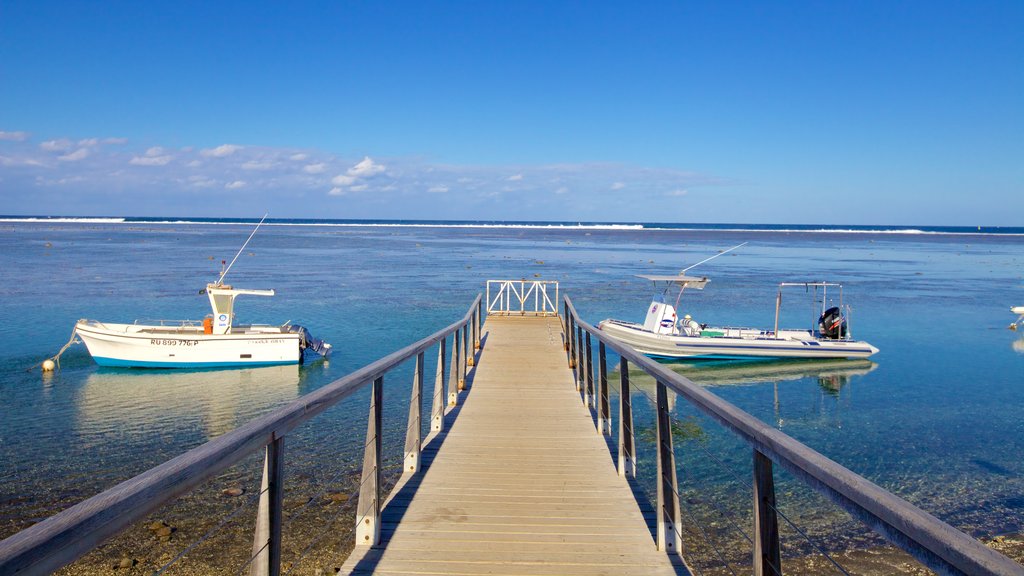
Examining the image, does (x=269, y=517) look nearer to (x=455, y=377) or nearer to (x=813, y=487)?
(x=813, y=487)

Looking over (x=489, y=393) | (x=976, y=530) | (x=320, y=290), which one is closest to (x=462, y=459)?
(x=489, y=393)

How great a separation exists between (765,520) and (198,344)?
56.2 feet

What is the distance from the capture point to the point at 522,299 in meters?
21.4

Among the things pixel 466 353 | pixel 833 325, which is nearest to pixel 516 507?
pixel 466 353

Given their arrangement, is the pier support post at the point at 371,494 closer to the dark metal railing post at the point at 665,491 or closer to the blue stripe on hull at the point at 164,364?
the dark metal railing post at the point at 665,491

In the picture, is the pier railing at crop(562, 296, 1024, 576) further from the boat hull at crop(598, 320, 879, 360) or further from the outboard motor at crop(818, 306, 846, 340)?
the outboard motor at crop(818, 306, 846, 340)

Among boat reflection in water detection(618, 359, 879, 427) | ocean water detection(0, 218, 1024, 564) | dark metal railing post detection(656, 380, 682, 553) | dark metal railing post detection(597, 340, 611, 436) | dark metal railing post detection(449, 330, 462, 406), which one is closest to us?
dark metal railing post detection(656, 380, 682, 553)

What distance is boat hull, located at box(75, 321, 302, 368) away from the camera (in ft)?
55.7

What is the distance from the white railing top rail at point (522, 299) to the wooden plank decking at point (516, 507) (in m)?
11.3

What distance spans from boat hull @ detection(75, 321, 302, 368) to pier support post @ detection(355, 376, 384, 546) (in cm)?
1398

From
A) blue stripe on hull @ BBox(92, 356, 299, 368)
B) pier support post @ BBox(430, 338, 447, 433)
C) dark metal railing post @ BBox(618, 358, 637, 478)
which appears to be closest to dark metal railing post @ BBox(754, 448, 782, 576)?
dark metal railing post @ BBox(618, 358, 637, 478)

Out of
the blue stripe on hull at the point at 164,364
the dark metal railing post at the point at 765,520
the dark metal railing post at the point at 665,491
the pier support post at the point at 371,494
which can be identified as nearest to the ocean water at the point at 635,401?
the blue stripe on hull at the point at 164,364

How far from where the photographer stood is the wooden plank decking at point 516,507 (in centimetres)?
387

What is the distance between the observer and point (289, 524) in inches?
297
